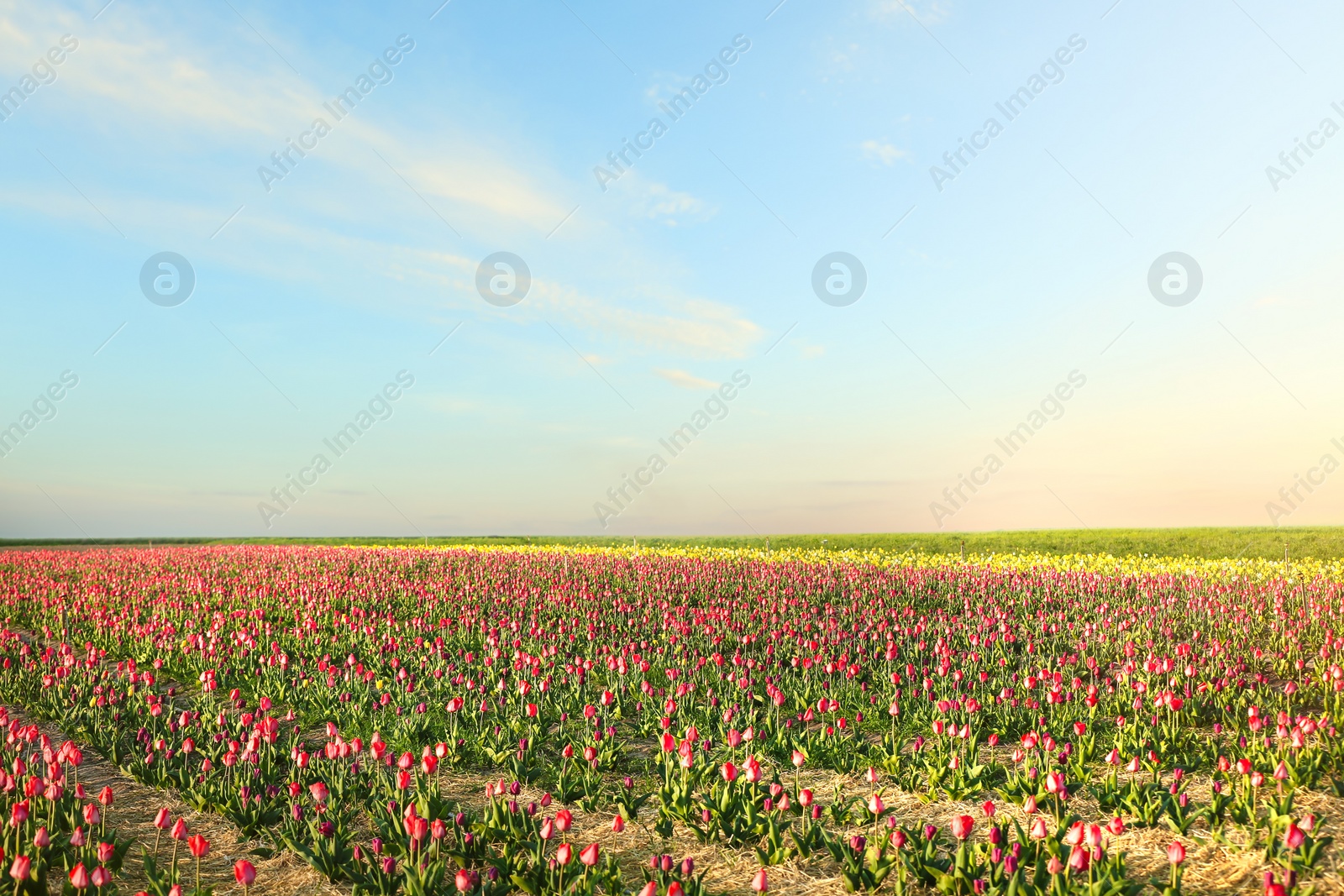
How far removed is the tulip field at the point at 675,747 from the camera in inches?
185

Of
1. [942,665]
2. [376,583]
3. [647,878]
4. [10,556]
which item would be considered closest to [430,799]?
[647,878]

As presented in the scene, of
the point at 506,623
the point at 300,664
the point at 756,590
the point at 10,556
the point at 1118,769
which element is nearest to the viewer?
the point at 1118,769

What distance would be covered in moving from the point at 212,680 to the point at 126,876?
122 inches

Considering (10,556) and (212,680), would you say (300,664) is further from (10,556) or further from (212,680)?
(10,556)

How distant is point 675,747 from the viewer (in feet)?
21.9

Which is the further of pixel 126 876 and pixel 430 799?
pixel 430 799

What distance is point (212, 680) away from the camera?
785 cm

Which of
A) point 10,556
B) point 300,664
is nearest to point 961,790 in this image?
point 300,664

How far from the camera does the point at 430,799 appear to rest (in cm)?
536

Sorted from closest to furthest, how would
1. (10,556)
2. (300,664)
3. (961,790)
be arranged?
(961,790)
(300,664)
(10,556)

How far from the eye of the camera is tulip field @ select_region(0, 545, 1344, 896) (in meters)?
4.71

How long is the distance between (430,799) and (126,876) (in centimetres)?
191

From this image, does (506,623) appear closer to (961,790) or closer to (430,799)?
(430,799)

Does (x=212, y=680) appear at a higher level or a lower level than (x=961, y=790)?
higher
